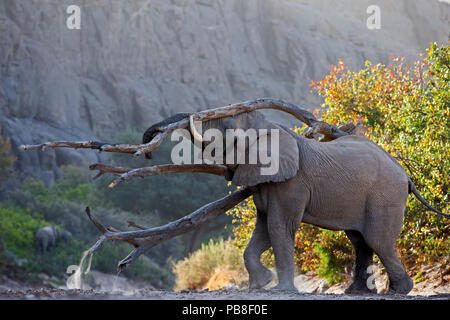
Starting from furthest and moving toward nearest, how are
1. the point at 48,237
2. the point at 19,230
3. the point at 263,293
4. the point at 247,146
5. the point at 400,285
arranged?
the point at 48,237 < the point at 19,230 < the point at 400,285 < the point at 247,146 < the point at 263,293

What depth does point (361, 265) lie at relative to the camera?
8992 millimetres

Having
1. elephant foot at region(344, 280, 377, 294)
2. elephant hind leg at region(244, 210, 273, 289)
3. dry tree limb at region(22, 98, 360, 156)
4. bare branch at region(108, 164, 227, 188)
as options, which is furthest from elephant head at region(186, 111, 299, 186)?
elephant foot at region(344, 280, 377, 294)

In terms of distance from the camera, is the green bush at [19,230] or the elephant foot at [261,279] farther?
the green bush at [19,230]

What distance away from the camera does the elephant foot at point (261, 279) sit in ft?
26.8

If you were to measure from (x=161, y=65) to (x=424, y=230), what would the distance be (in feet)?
145

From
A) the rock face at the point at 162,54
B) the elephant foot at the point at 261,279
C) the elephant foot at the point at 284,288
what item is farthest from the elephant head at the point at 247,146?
the rock face at the point at 162,54

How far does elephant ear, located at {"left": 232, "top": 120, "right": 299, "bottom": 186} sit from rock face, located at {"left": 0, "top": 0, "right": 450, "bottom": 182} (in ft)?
116

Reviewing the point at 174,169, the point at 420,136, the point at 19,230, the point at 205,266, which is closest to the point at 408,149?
the point at 420,136

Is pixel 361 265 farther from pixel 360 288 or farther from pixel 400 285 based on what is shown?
pixel 400 285

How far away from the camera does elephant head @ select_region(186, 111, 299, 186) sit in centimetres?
815

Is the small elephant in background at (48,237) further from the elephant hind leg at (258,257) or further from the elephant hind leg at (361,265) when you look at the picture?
the elephant hind leg at (361,265)

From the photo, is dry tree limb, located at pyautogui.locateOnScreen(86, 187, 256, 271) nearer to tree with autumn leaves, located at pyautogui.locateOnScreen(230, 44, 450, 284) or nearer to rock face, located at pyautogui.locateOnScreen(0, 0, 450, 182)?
tree with autumn leaves, located at pyautogui.locateOnScreen(230, 44, 450, 284)

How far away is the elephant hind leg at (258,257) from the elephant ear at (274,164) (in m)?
0.64

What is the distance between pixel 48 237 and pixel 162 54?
1084 inches
